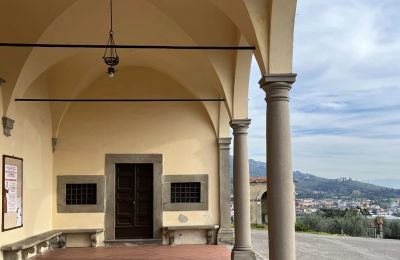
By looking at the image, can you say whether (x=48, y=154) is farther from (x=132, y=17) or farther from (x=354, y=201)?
(x=354, y=201)

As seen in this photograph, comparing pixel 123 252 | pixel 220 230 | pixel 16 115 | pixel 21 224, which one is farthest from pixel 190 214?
pixel 16 115

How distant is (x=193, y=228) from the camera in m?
13.7

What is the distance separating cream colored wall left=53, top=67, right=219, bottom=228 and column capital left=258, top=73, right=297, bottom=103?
8.14 m

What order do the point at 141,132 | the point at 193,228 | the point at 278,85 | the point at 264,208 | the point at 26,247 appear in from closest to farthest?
the point at 278,85 < the point at 26,247 < the point at 193,228 < the point at 141,132 < the point at 264,208

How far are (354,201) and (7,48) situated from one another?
145 feet

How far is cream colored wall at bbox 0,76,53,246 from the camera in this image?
10523mm

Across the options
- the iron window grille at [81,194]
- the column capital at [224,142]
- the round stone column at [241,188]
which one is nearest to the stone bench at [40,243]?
the iron window grille at [81,194]

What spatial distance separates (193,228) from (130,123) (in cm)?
348

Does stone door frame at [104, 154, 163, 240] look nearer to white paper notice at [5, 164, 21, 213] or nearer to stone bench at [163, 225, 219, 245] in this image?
stone bench at [163, 225, 219, 245]

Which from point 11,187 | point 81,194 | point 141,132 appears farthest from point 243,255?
point 81,194

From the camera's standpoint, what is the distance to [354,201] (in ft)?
159

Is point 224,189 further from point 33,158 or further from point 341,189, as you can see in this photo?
point 341,189

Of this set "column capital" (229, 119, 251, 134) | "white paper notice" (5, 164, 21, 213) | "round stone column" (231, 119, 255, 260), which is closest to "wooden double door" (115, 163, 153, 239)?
"white paper notice" (5, 164, 21, 213)

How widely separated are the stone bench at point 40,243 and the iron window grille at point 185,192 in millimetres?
2288
